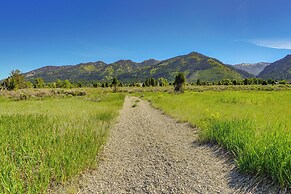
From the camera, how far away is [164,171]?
5.95 metres

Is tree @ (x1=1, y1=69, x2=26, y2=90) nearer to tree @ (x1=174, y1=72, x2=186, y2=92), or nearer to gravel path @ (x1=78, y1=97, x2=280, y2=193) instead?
tree @ (x1=174, y1=72, x2=186, y2=92)

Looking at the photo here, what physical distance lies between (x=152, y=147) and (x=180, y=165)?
231 cm

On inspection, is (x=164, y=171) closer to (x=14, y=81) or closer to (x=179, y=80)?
(x=179, y=80)

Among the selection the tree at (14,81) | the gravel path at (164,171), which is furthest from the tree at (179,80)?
the tree at (14,81)

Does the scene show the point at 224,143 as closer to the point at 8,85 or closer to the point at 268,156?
the point at 268,156

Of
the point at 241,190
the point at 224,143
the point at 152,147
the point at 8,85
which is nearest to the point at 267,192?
the point at 241,190

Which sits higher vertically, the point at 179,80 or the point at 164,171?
the point at 179,80

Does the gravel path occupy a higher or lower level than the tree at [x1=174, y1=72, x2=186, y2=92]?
lower

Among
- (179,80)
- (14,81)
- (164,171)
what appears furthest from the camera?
(14,81)

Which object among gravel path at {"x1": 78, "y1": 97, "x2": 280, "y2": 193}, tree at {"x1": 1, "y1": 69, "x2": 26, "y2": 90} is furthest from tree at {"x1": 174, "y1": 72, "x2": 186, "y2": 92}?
tree at {"x1": 1, "y1": 69, "x2": 26, "y2": 90}

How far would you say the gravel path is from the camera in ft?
16.2

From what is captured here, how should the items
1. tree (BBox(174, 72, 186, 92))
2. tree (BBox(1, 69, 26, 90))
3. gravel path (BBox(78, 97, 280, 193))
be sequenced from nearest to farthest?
gravel path (BBox(78, 97, 280, 193)) < tree (BBox(174, 72, 186, 92)) < tree (BBox(1, 69, 26, 90))

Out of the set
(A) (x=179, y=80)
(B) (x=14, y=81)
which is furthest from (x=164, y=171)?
(B) (x=14, y=81)

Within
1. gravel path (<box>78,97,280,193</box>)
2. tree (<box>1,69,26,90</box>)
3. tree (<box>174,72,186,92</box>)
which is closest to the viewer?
gravel path (<box>78,97,280,193</box>)
